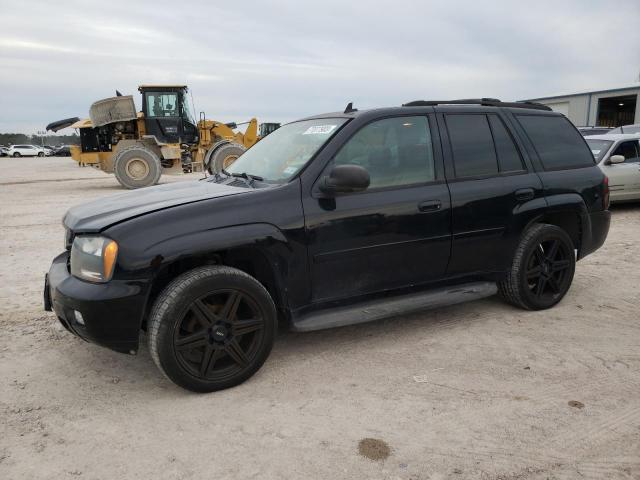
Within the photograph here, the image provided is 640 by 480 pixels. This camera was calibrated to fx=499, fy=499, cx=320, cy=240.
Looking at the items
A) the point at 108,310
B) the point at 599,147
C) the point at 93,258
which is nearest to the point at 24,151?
the point at 599,147

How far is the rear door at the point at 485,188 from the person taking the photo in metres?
3.81

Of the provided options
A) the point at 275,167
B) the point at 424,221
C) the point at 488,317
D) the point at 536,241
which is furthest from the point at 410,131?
the point at 488,317

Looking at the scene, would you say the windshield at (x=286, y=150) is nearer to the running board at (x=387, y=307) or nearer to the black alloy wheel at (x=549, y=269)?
the running board at (x=387, y=307)

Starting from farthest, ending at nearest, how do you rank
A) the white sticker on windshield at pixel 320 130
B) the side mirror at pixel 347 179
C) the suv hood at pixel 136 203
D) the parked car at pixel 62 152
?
the parked car at pixel 62 152 < the white sticker on windshield at pixel 320 130 < the side mirror at pixel 347 179 < the suv hood at pixel 136 203

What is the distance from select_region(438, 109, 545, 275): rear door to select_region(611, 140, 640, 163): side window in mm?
6904

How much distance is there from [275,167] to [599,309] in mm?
3107

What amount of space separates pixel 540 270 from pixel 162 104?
45.8ft

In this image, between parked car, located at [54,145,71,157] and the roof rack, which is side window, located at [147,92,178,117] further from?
parked car, located at [54,145,71,157]

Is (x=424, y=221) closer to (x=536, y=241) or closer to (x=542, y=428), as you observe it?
(x=536, y=241)

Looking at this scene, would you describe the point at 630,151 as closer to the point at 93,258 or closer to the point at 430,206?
the point at 430,206

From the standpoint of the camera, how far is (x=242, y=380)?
10.3 ft

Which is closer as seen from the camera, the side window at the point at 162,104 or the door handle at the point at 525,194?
A: the door handle at the point at 525,194

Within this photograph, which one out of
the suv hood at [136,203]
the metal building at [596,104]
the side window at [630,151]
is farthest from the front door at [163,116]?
the metal building at [596,104]

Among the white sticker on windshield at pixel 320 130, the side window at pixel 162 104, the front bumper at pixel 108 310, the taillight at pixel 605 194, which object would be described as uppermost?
the side window at pixel 162 104
